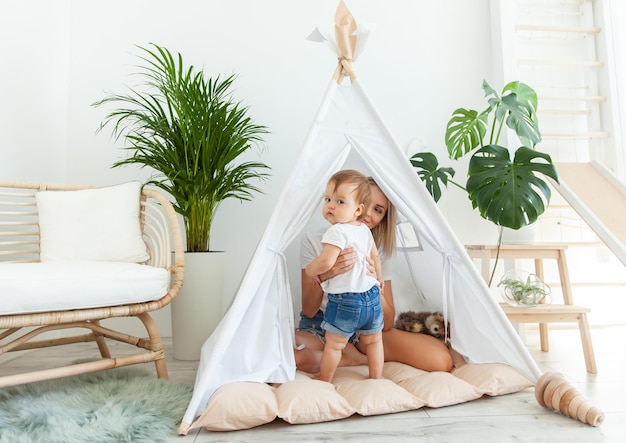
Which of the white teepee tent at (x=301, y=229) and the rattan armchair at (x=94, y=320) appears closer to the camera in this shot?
the rattan armchair at (x=94, y=320)

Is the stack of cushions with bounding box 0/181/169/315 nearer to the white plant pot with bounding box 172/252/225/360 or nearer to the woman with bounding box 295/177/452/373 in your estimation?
the white plant pot with bounding box 172/252/225/360

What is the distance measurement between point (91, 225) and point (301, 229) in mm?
937

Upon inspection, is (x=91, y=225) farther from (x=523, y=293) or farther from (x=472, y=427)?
(x=523, y=293)

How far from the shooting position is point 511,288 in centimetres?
206

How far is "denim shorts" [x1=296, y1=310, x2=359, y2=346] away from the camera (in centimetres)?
188

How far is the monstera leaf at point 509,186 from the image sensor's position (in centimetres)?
188

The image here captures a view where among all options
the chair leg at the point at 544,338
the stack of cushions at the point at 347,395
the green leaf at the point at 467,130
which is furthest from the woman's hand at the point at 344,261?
the chair leg at the point at 544,338

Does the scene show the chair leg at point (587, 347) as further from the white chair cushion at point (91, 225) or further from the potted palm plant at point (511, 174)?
the white chair cushion at point (91, 225)

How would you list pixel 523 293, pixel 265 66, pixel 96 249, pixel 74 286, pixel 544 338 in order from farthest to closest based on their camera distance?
pixel 265 66, pixel 544 338, pixel 523 293, pixel 96 249, pixel 74 286

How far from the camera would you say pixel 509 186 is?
1930 mm

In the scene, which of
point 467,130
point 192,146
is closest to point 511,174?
point 467,130

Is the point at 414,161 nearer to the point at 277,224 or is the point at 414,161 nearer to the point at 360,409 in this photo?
the point at 277,224

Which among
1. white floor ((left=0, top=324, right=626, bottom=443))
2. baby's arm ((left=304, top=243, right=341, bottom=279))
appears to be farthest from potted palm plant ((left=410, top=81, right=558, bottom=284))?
baby's arm ((left=304, top=243, right=341, bottom=279))

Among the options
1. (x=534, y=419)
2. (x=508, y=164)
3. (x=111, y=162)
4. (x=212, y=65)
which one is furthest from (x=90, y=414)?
(x=212, y=65)
